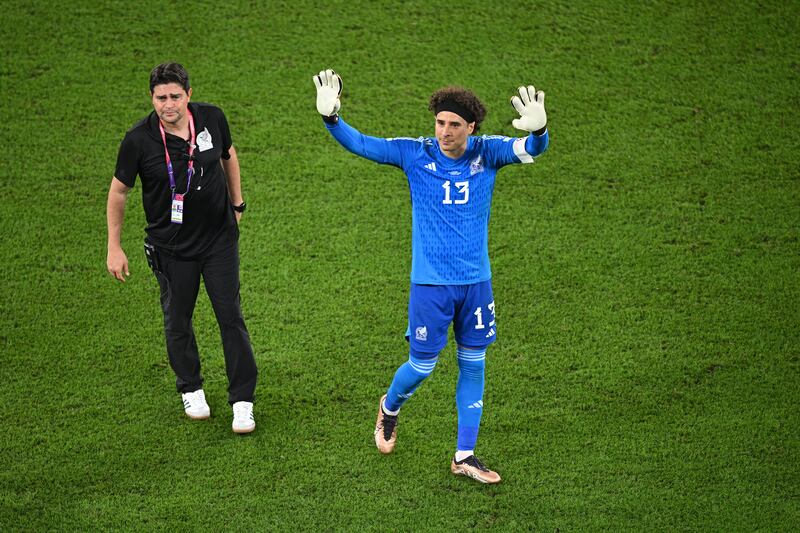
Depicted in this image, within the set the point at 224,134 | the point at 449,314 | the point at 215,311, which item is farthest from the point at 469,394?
the point at 224,134

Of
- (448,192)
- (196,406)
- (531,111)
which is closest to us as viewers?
(531,111)

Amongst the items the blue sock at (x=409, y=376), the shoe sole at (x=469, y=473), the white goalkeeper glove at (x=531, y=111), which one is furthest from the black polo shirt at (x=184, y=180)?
the shoe sole at (x=469, y=473)

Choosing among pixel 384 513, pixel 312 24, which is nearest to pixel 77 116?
pixel 312 24

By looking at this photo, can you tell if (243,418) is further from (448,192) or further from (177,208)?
(448,192)

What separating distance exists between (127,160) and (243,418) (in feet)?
4.82

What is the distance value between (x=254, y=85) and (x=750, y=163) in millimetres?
3881

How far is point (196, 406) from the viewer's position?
16.8 ft

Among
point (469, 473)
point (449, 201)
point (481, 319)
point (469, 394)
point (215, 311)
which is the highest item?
point (449, 201)

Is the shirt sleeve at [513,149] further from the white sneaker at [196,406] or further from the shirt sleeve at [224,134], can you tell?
the white sneaker at [196,406]

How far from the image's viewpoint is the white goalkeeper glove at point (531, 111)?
13.6ft

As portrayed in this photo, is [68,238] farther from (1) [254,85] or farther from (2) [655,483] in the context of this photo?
(2) [655,483]

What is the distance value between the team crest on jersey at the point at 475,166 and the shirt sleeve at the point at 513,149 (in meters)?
0.04

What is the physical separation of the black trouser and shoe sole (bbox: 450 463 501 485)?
116 cm

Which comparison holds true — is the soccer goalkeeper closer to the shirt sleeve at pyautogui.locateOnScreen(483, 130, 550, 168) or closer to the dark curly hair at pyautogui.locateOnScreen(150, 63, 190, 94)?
the shirt sleeve at pyautogui.locateOnScreen(483, 130, 550, 168)
